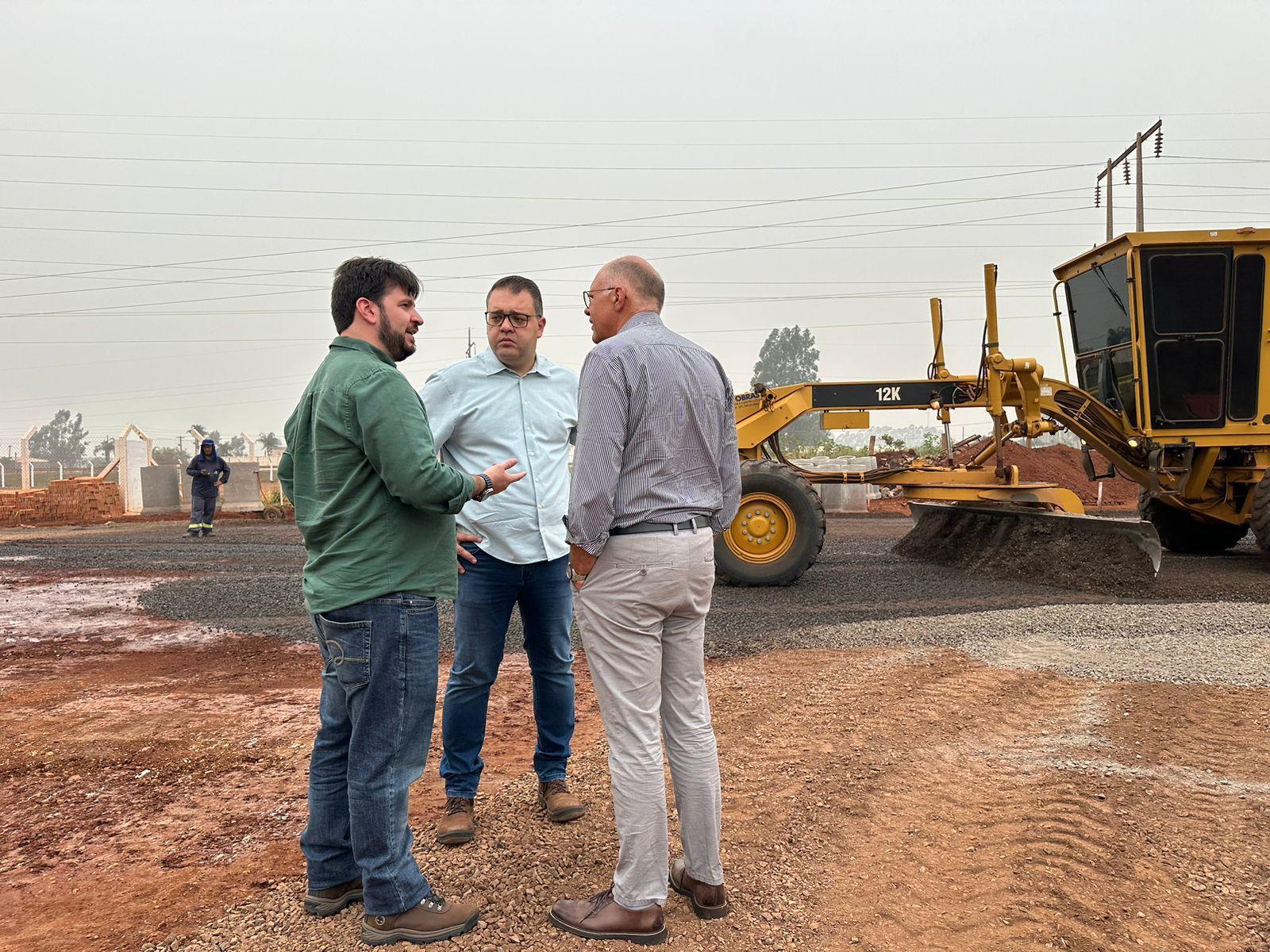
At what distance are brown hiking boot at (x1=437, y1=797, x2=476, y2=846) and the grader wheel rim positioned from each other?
6.00 meters

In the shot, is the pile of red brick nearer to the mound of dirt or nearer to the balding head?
the mound of dirt

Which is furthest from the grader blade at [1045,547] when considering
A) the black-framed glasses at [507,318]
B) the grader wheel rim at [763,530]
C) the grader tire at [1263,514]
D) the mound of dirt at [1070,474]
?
the mound of dirt at [1070,474]

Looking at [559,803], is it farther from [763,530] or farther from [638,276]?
[763,530]

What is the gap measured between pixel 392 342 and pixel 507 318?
70 cm

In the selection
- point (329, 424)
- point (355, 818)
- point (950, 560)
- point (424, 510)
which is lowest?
point (950, 560)

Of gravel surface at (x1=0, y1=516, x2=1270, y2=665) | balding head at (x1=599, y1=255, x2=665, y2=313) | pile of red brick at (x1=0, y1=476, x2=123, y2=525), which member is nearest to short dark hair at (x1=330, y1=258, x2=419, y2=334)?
balding head at (x1=599, y1=255, x2=665, y2=313)

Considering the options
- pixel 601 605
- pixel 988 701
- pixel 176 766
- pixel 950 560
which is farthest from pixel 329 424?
pixel 950 560

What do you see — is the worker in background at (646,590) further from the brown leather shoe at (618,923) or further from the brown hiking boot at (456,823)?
the brown hiking boot at (456,823)

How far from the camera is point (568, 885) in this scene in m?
2.83

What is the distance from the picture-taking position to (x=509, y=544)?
10.7 ft

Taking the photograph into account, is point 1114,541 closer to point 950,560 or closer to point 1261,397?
point 950,560

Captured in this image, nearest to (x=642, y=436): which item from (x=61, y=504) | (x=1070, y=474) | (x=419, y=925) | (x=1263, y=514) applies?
(x=419, y=925)

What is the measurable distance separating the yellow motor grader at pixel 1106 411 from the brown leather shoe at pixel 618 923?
6.34 meters

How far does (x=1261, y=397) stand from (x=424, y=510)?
1020 cm
